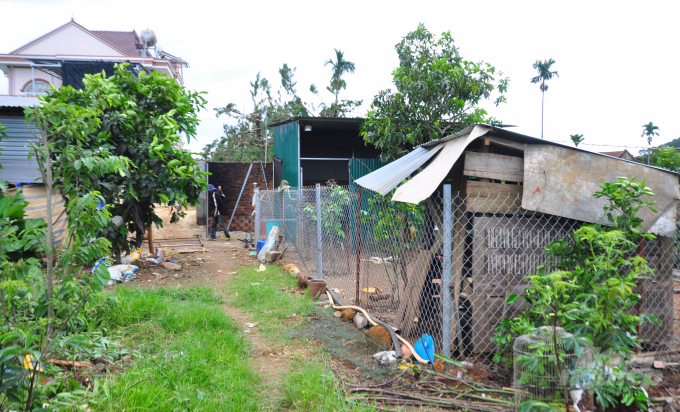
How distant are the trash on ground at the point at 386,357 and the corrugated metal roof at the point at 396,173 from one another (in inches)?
54.6

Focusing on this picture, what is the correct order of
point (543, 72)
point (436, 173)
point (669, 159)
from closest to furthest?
1. point (436, 173)
2. point (669, 159)
3. point (543, 72)

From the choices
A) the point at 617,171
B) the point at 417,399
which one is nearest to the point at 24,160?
the point at 417,399

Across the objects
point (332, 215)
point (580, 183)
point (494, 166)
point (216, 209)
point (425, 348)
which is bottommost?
point (425, 348)

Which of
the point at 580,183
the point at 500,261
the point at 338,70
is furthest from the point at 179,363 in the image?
the point at 338,70

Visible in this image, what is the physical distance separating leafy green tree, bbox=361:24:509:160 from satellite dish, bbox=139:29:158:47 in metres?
14.4

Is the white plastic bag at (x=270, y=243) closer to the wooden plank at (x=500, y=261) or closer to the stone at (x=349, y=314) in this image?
the stone at (x=349, y=314)

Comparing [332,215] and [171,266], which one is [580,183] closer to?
[332,215]

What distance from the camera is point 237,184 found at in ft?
54.9

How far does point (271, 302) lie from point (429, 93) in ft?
18.4

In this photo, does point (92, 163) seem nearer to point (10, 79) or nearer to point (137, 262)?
point (137, 262)

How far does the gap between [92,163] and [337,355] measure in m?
2.57

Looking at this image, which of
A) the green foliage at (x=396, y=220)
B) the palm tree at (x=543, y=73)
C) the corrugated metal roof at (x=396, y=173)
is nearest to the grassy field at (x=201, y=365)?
the green foliage at (x=396, y=220)

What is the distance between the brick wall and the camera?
16.7 meters

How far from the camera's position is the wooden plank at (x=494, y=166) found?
3391 mm
